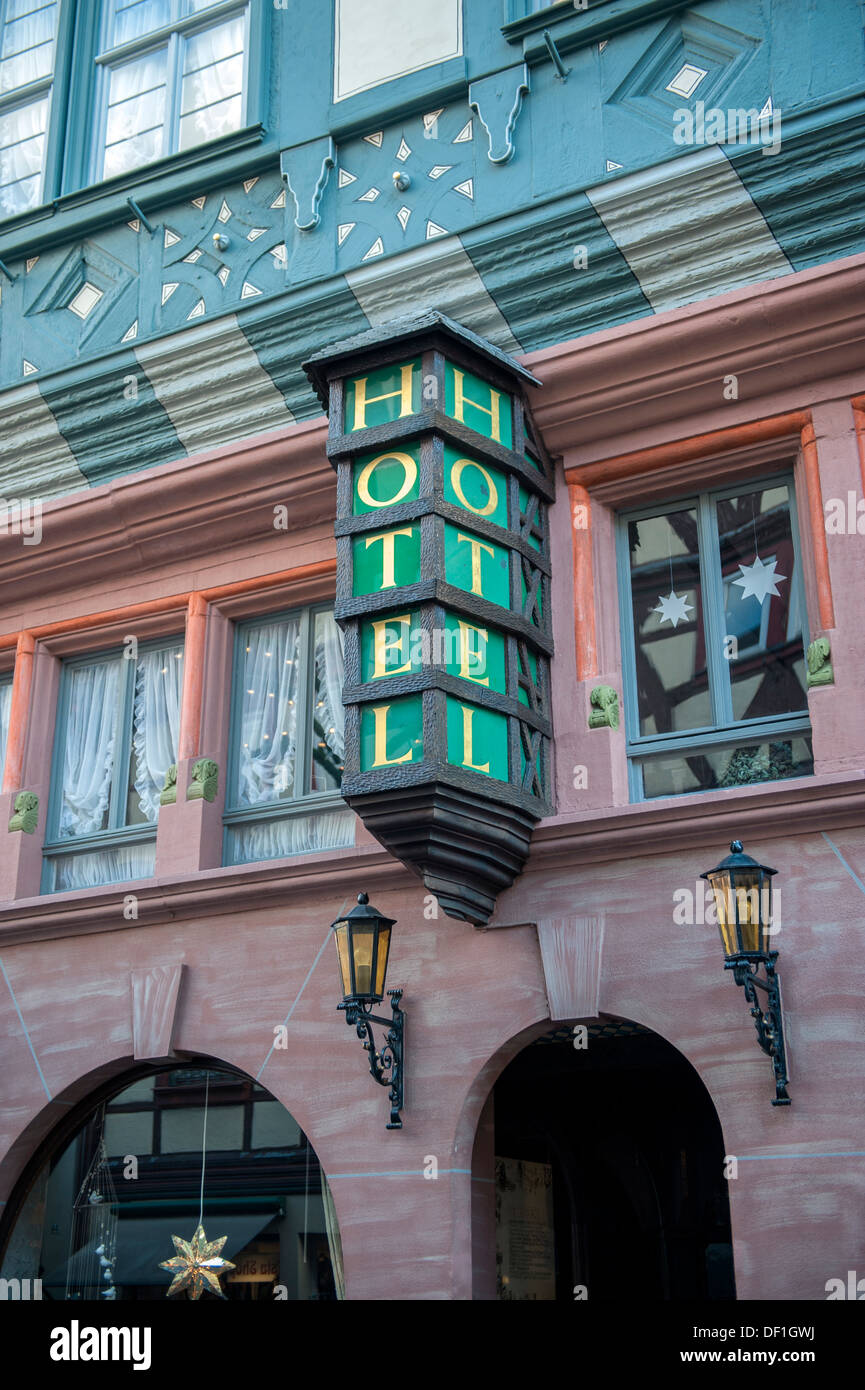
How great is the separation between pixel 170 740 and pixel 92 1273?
322 centimetres

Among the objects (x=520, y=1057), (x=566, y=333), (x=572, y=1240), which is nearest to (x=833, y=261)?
(x=566, y=333)

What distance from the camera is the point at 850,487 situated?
7.64 meters

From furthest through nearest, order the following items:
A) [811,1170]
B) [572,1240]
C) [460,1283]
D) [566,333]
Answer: [572,1240] → [566,333] → [460,1283] → [811,1170]

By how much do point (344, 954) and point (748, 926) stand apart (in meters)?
2.02

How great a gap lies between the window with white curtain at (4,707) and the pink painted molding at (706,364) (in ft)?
14.0

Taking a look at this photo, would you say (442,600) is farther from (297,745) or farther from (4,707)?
(4,707)

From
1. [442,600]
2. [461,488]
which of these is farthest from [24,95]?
[442,600]

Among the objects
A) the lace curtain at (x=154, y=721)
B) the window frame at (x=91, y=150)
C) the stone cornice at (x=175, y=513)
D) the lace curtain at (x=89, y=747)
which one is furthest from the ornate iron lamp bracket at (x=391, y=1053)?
the window frame at (x=91, y=150)

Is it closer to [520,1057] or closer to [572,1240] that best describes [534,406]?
[520,1057]

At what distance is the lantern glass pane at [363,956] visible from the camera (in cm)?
742

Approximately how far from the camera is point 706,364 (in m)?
8.07

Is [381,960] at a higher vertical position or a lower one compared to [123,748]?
lower

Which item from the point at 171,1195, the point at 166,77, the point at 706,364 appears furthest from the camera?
the point at 166,77

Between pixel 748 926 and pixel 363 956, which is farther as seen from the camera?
pixel 363 956
